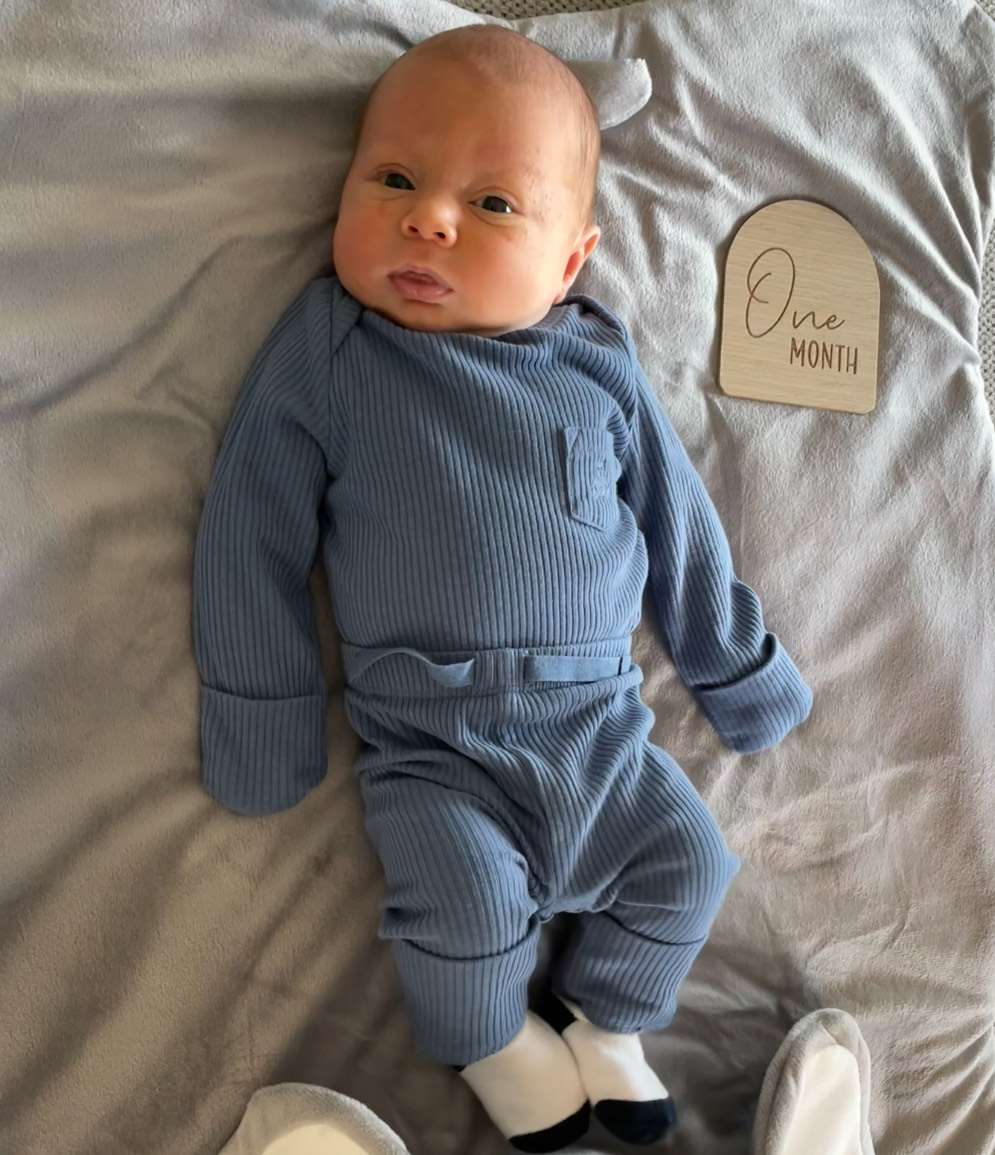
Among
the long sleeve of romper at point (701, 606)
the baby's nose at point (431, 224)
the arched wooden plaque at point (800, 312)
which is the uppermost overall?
the baby's nose at point (431, 224)

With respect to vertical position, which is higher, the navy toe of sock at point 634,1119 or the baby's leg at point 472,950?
the baby's leg at point 472,950

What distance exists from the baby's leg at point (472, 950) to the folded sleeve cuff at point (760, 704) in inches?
11.5

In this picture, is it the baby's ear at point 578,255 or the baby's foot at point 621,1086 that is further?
the baby's ear at point 578,255

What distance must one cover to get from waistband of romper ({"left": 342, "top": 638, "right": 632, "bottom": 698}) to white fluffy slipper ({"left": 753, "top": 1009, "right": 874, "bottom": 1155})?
38cm

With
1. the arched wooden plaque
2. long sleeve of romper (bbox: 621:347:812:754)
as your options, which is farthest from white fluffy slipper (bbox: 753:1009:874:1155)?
the arched wooden plaque

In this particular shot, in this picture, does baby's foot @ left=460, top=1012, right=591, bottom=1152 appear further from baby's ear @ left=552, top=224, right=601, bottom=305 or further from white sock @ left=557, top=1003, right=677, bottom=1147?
baby's ear @ left=552, top=224, right=601, bottom=305

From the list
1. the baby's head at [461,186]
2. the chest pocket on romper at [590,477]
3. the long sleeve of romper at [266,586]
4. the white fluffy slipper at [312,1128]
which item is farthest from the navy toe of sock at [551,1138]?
the baby's head at [461,186]

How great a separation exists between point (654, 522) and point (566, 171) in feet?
1.12

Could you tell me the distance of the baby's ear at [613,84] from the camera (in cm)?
106

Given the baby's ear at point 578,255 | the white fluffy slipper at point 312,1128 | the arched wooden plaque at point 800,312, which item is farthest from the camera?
the arched wooden plaque at point 800,312

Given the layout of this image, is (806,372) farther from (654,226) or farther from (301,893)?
(301,893)

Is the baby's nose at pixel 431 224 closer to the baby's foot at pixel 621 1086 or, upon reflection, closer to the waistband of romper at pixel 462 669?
the waistband of romper at pixel 462 669

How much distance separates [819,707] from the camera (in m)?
1.12

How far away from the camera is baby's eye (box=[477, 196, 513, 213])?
3.06 feet
